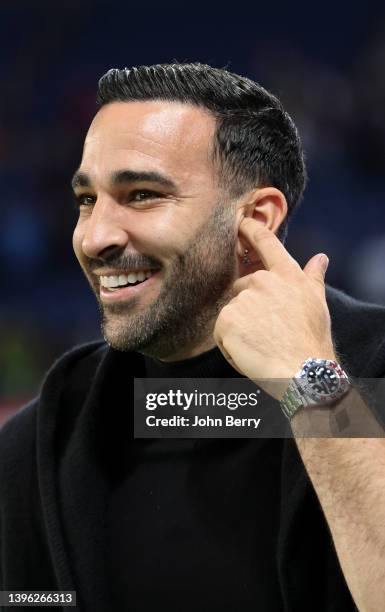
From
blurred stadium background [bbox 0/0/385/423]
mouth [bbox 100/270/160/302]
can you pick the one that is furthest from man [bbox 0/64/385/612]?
blurred stadium background [bbox 0/0/385/423]

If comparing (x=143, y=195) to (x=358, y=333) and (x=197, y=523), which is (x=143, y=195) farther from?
(x=197, y=523)

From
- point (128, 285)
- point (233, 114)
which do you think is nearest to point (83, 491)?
point (128, 285)

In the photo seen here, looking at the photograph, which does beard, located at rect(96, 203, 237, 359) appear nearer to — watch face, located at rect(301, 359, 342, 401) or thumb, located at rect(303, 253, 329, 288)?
thumb, located at rect(303, 253, 329, 288)

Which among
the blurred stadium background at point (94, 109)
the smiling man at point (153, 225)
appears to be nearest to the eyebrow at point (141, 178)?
the smiling man at point (153, 225)

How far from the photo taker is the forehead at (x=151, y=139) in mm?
1269

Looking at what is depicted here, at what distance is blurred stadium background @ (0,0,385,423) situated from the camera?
388 centimetres

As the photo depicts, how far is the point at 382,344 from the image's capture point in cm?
121

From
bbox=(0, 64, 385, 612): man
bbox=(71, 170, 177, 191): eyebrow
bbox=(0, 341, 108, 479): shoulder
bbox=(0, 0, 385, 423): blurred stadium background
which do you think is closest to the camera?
bbox=(0, 64, 385, 612): man

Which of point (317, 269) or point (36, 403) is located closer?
point (317, 269)

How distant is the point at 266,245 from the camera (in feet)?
Answer: 3.95

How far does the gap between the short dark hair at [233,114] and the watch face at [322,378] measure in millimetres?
360

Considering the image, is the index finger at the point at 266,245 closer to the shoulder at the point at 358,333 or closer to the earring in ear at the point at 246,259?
the earring in ear at the point at 246,259

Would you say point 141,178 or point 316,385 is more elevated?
point 141,178

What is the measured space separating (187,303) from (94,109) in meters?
2.83
